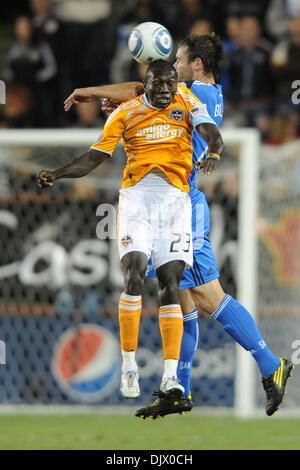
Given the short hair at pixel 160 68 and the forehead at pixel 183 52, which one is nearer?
the short hair at pixel 160 68

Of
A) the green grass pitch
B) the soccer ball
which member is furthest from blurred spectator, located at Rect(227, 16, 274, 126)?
the soccer ball

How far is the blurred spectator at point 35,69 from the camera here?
14.3m

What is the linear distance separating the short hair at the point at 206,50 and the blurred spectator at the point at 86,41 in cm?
699

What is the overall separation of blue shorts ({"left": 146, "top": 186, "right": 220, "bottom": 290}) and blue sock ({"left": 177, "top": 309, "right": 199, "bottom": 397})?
0.30 meters

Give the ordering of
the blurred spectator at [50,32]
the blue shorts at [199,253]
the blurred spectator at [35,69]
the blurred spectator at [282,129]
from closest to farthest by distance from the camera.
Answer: the blue shorts at [199,253] < the blurred spectator at [282,129] < the blurred spectator at [35,69] < the blurred spectator at [50,32]

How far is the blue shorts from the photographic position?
7285mm

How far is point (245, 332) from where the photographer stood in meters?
7.38

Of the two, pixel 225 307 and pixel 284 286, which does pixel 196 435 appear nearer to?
pixel 284 286

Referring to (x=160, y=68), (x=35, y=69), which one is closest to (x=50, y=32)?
(x=35, y=69)

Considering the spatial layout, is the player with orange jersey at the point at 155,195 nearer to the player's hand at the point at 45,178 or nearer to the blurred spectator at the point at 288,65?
the player's hand at the point at 45,178

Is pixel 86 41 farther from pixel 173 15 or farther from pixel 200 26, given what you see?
pixel 200 26

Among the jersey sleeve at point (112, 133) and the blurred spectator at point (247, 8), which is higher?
the blurred spectator at point (247, 8)

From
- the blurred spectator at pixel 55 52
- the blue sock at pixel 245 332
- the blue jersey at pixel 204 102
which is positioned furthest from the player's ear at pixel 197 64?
the blurred spectator at pixel 55 52

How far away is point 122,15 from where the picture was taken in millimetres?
15125
